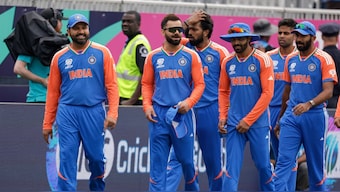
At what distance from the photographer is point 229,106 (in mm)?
12562

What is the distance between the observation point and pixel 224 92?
12.6 metres

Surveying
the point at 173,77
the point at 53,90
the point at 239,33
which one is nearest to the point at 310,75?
Result: the point at 239,33

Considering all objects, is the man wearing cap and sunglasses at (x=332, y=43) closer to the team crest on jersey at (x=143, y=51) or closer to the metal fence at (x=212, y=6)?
the metal fence at (x=212, y=6)

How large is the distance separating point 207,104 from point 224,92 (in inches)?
16.5

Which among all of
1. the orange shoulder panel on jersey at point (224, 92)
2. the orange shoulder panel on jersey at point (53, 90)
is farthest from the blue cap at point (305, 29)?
the orange shoulder panel on jersey at point (53, 90)

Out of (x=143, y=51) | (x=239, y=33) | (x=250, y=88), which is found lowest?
(x=250, y=88)

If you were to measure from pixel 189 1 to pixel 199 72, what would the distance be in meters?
4.16

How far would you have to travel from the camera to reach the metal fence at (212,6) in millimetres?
15031

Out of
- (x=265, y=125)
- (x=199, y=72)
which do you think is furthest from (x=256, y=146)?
(x=199, y=72)

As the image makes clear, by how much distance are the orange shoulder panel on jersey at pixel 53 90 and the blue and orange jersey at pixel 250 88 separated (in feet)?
6.15

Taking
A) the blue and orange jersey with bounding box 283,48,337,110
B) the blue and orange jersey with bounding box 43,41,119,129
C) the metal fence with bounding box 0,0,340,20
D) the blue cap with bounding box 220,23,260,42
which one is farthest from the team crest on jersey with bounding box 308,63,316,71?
the metal fence with bounding box 0,0,340,20

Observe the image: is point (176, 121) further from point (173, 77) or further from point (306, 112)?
point (306, 112)

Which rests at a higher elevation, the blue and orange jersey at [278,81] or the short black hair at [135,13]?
the short black hair at [135,13]

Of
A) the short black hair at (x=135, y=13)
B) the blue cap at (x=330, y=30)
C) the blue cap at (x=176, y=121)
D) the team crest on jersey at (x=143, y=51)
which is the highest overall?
the short black hair at (x=135, y=13)
